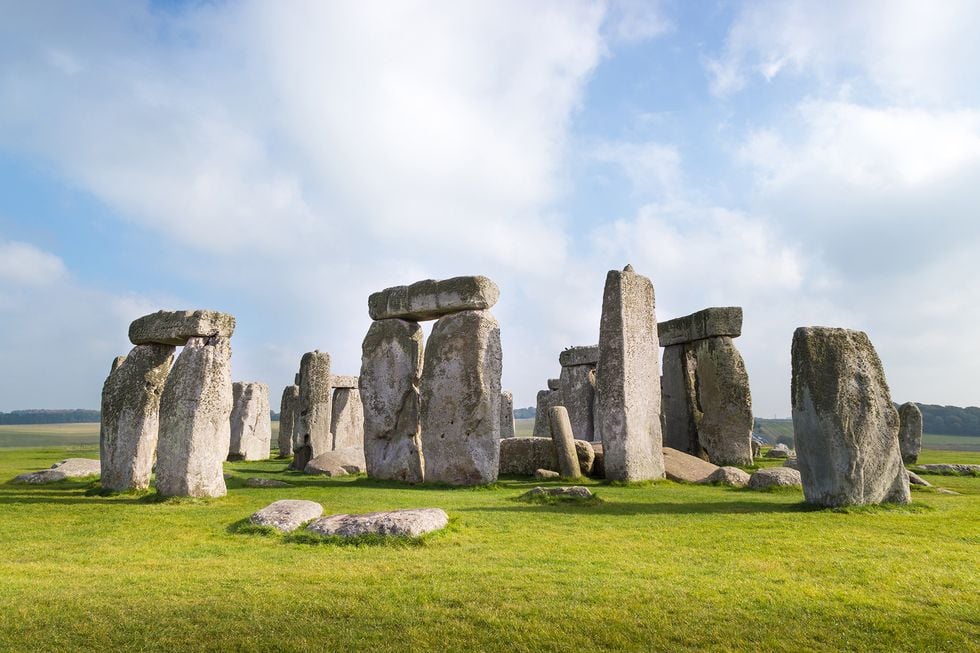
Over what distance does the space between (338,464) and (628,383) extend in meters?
7.54

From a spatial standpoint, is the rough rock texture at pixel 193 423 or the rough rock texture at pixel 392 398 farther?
the rough rock texture at pixel 392 398

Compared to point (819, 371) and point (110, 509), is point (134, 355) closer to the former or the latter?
point (110, 509)

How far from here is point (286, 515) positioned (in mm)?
8039

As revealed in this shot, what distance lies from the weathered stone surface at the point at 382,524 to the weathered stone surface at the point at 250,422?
18.2 meters

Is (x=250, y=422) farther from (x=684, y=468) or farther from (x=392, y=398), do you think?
(x=684, y=468)

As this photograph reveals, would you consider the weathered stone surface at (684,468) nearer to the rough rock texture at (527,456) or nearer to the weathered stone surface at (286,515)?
the rough rock texture at (527,456)

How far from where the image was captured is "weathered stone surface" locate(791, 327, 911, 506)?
8.98 m

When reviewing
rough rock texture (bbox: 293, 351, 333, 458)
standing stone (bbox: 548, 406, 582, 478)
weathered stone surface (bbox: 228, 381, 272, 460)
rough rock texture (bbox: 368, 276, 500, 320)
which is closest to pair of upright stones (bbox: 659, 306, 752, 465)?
standing stone (bbox: 548, 406, 582, 478)

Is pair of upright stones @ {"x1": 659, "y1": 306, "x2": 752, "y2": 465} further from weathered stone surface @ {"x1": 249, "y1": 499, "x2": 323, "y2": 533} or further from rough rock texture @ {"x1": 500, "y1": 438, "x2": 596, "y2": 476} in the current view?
weathered stone surface @ {"x1": 249, "y1": 499, "x2": 323, "y2": 533}

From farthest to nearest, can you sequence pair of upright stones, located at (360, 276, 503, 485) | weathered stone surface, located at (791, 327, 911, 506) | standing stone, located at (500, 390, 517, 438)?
standing stone, located at (500, 390, 517, 438) → pair of upright stones, located at (360, 276, 503, 485) → weathered stone surface, located at (791, 327, 911, 506)

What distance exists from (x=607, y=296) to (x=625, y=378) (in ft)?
5.75

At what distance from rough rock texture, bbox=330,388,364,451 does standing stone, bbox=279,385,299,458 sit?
4.73ft

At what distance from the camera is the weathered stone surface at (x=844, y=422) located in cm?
898

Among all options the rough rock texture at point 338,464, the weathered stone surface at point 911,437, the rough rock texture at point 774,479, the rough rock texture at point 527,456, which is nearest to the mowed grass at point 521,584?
the rough rock texture at point 774,479
